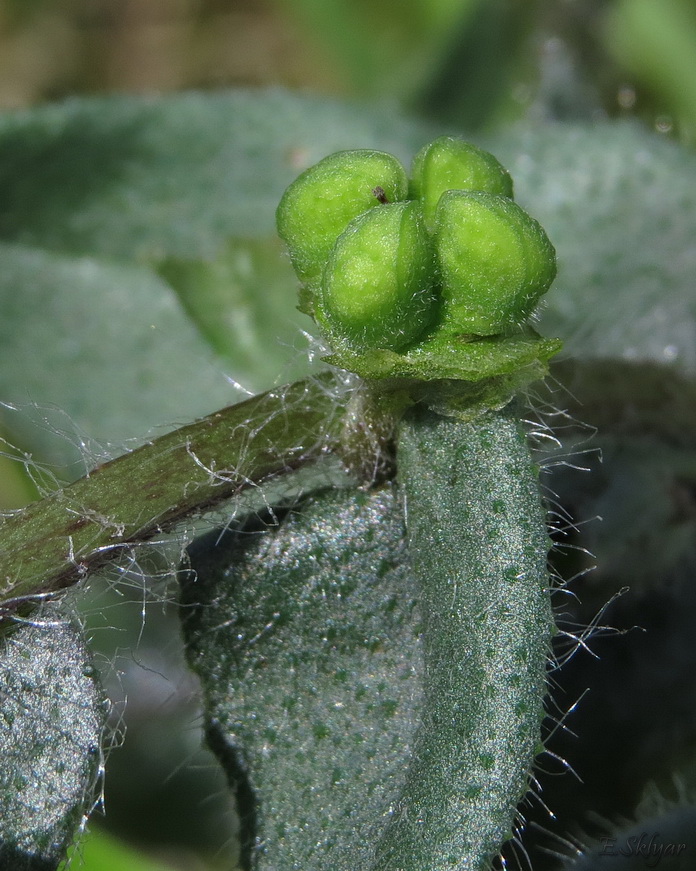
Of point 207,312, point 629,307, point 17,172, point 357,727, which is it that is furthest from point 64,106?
point 357,727

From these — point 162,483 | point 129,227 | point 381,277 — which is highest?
point 381,277

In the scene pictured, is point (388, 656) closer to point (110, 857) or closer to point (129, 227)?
point (110, 857)

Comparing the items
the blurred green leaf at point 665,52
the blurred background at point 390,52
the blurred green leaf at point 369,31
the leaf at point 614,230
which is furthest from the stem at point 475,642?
the blurred green leaf at point 369,31

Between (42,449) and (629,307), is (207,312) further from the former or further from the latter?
(629,307)

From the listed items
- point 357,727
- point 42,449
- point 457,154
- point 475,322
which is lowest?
point 42,449

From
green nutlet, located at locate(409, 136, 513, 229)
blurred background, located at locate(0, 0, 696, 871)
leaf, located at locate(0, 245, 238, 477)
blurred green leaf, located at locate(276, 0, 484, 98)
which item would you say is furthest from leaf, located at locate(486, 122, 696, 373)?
blurred green leaf, located at locate(276, 0, 484, 98)

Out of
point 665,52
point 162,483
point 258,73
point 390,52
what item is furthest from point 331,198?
point 258,73
